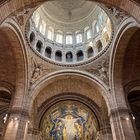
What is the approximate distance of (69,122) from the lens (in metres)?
20.9

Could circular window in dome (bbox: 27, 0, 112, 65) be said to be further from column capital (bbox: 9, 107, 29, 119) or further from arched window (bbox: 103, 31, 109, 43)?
column capital (bbox: 9, 107, 29, 119)

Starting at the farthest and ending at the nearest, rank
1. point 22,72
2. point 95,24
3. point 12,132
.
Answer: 1. point 95,24
2. point 22,72
3. point 12,132

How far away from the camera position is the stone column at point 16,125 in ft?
31.7

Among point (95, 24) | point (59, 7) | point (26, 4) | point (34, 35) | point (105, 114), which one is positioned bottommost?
point (105, 114)

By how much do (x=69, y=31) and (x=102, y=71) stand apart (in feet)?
24.2

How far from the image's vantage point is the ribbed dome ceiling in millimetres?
18094

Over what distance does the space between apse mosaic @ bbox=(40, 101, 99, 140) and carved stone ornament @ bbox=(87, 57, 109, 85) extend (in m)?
4.64

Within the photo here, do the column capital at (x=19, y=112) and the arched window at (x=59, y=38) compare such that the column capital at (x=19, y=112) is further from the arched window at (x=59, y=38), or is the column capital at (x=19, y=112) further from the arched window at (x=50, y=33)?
the arched window at (x=59, y=38)

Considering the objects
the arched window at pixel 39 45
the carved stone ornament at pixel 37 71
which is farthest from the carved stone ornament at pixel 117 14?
the arched window at pixel 39 45

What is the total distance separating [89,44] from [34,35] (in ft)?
18.3

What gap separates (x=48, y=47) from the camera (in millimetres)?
15883

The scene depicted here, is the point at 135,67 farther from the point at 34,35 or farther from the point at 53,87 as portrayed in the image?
the point at 34,35

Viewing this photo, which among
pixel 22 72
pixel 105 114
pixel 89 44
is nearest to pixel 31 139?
pixel 22 72

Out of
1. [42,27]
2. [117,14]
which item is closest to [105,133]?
[117,14]
